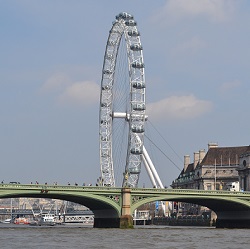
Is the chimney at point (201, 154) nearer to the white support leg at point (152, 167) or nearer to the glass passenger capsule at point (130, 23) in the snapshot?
the white support leg at point (152, 167)

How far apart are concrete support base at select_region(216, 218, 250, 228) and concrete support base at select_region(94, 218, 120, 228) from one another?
53.0ft

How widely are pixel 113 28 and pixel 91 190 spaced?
78.0 feet

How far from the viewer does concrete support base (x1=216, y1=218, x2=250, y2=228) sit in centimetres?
9438

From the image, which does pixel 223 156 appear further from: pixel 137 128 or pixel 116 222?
pixel 116 222

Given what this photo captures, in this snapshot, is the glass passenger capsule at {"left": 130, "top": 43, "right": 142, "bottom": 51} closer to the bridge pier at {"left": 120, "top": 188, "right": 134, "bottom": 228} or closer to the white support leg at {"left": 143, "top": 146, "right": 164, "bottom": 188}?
the bridge pier at {"left": 120, "top": 188, "right": 134, "bottom": 228}

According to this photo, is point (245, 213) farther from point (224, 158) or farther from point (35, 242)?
point (224, 158)

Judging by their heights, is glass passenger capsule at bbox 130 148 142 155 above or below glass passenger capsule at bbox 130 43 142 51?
below

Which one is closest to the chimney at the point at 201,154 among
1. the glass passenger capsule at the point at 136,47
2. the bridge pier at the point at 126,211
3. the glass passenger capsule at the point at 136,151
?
the glass passenger capsule at the point at 136,151

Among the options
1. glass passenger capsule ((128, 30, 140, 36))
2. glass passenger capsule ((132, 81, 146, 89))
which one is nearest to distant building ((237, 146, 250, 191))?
glass passenger capsule ((132, 81, 146, 89))

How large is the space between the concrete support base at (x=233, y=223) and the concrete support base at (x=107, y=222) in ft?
53.0

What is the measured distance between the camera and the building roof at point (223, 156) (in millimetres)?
162500

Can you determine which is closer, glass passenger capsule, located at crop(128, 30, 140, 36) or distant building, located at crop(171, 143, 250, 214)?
glass passenger capsule, located at crop(128, 30, 140, 36)

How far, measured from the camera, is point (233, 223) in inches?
3829

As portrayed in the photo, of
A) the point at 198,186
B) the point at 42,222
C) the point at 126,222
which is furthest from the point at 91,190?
the point at 198,186
